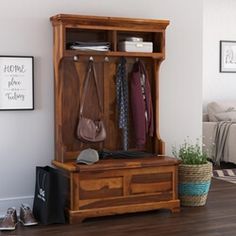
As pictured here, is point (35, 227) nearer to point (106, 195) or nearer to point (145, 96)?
point (106, 195)

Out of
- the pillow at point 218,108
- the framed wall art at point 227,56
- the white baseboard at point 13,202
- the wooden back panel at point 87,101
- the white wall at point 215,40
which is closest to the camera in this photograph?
the white baseboard at point 13,202

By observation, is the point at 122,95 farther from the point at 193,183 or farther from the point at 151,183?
the point at 193,183

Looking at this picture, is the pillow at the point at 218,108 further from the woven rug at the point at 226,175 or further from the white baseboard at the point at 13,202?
the white baseboard at the point at 13,202

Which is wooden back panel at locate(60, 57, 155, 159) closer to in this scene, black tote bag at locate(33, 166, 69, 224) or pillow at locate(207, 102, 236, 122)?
black tote bag at locate(33, 166, 69, 224)

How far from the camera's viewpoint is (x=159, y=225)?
392 centimetres

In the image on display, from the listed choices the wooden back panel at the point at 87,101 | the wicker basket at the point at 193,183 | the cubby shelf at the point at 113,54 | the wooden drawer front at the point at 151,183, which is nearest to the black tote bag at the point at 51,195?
the wooden back panel at the point at 87,101

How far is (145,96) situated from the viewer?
4496mm

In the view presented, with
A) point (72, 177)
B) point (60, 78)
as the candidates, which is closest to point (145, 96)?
point (60, 78)

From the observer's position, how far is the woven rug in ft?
19.7

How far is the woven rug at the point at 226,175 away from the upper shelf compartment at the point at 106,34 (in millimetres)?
Result: 2217

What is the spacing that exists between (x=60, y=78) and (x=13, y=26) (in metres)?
0.61

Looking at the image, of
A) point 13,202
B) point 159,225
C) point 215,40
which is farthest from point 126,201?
point 215,40

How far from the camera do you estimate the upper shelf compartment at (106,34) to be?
4121 mm

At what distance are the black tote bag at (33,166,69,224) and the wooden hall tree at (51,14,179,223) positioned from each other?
0.08m
